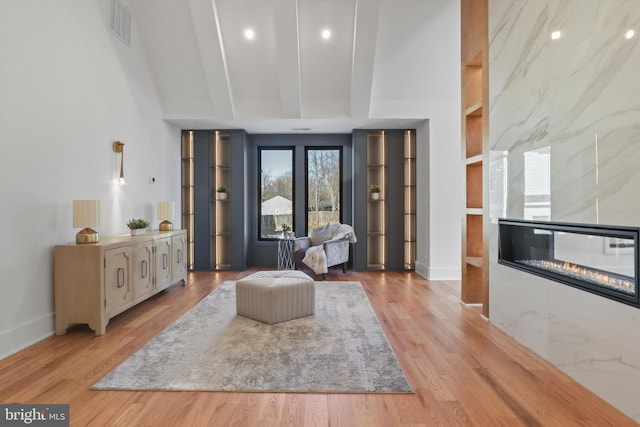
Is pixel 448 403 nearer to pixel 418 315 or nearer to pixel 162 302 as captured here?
pixel 418 315

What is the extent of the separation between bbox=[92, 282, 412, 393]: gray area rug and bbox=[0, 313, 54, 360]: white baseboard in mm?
1000

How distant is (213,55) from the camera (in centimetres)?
497

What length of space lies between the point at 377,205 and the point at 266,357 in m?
4.30

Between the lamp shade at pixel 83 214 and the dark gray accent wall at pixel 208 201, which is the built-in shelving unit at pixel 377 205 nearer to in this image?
the dark gray accent wall at pixel 208 201

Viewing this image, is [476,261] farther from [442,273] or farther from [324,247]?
[324,247]

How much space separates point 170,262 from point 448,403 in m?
3.93

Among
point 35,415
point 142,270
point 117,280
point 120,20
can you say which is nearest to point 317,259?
point 142,270

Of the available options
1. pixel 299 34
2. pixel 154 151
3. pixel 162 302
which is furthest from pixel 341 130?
pixel 162 302

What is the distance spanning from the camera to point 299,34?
4.87 metres

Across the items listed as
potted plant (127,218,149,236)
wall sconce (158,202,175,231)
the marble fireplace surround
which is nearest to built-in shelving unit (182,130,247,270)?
wall sconce (158,202,175,231)

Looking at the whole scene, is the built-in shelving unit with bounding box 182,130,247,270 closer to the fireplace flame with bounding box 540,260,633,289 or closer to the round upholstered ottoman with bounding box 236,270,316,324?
the round upholstered ottoman with bounding box 236,270,316,324

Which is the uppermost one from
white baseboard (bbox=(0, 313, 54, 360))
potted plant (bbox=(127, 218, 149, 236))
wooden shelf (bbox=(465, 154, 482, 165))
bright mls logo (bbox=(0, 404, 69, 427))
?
wooden shelf (bbox=(465, 154, 482, 165))

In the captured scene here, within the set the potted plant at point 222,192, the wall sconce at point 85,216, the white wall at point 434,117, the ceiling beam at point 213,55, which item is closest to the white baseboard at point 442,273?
the white wall at point 434,117

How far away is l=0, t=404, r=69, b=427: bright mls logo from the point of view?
1935mm
